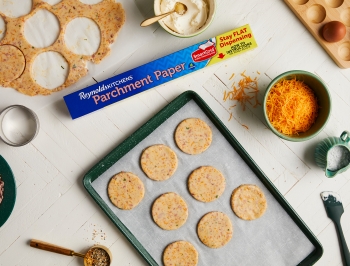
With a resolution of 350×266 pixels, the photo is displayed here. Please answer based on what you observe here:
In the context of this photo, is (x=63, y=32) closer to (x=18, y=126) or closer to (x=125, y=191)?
(x=18, y=126)

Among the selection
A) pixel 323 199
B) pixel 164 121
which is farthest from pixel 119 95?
pixel 323 199

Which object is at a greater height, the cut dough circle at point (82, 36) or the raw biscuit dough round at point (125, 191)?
the cut dough circle at point (82, 36)

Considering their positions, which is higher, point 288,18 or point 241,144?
point 288,18

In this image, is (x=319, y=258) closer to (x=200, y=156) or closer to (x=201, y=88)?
(x=200, y=156)

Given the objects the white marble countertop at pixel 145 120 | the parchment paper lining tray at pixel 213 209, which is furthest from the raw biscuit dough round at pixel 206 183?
the white marble countertop at pixel 145 120

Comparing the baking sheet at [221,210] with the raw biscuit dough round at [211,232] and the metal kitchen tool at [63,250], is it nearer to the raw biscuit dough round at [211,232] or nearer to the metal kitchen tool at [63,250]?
the raw biscuit dough round at [211,232]
